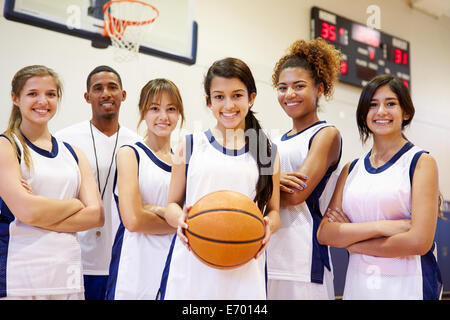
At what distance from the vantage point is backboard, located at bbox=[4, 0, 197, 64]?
9.85 feet

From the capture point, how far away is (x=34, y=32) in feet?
11.8

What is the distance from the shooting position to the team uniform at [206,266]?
1674 mm

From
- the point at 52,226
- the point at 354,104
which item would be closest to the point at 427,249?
the point at 52,226

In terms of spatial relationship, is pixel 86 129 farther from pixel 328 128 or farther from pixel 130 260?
pixel 328 128

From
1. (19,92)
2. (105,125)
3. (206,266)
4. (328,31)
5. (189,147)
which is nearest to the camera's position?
(206,266)

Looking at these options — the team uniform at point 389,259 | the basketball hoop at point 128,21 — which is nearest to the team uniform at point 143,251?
the team uniform at point 389,259

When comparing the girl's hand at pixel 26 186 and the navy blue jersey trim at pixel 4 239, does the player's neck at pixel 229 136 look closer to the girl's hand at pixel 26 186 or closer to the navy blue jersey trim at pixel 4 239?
the girl's hand at pixel 26 186

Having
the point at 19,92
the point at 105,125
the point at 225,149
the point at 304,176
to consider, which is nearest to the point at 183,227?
the point at 225,149

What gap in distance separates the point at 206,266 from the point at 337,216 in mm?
756

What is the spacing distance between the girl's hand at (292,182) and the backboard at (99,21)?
79.5 inches

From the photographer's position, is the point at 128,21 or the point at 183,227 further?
the point at 128,21

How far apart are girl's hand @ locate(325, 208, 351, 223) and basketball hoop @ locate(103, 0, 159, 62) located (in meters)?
2.25

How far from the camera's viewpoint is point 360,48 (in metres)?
5.70

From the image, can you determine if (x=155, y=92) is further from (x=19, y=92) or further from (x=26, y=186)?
(x=26, y=186)
